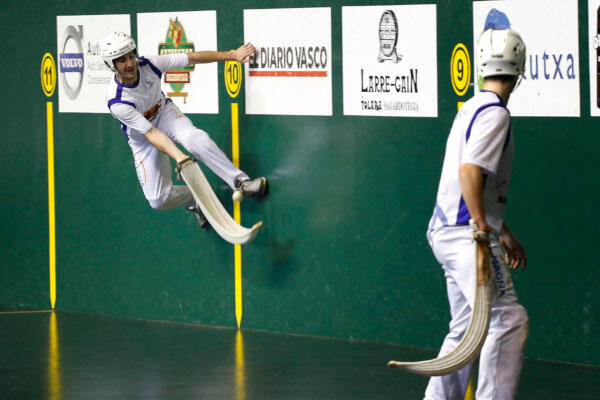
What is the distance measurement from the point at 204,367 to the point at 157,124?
5.86 ft

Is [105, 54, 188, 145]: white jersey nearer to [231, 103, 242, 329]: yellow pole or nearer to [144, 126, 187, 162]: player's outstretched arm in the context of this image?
[144, 126, 187, 162]: player's outstretched arm

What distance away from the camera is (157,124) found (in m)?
8.44

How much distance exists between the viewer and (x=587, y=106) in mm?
7051

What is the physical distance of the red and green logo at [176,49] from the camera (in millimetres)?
8734

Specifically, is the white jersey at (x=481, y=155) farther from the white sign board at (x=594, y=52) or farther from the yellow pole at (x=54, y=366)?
the yellow pole at (x=54, y=366)

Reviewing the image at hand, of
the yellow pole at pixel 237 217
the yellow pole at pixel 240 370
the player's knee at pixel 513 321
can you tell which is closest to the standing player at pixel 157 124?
the yellow pole at pixel 237 217

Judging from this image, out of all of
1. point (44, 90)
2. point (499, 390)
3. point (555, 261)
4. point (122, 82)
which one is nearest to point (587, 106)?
point (555, 261)

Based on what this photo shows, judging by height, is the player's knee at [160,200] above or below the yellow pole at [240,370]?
above

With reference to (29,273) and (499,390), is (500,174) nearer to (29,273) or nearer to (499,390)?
(499,390)

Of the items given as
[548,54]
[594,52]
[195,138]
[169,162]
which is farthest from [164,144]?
[594,52]

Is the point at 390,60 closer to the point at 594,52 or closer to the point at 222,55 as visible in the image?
the point at 222,55

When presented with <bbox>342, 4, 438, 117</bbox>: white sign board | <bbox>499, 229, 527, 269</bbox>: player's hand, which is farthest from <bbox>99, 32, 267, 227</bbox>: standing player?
<bbox>499, 229, 527, 269</bbox>: player's hand

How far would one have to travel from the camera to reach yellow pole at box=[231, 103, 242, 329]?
28.2ft

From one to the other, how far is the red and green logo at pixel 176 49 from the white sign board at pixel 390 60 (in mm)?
1302
